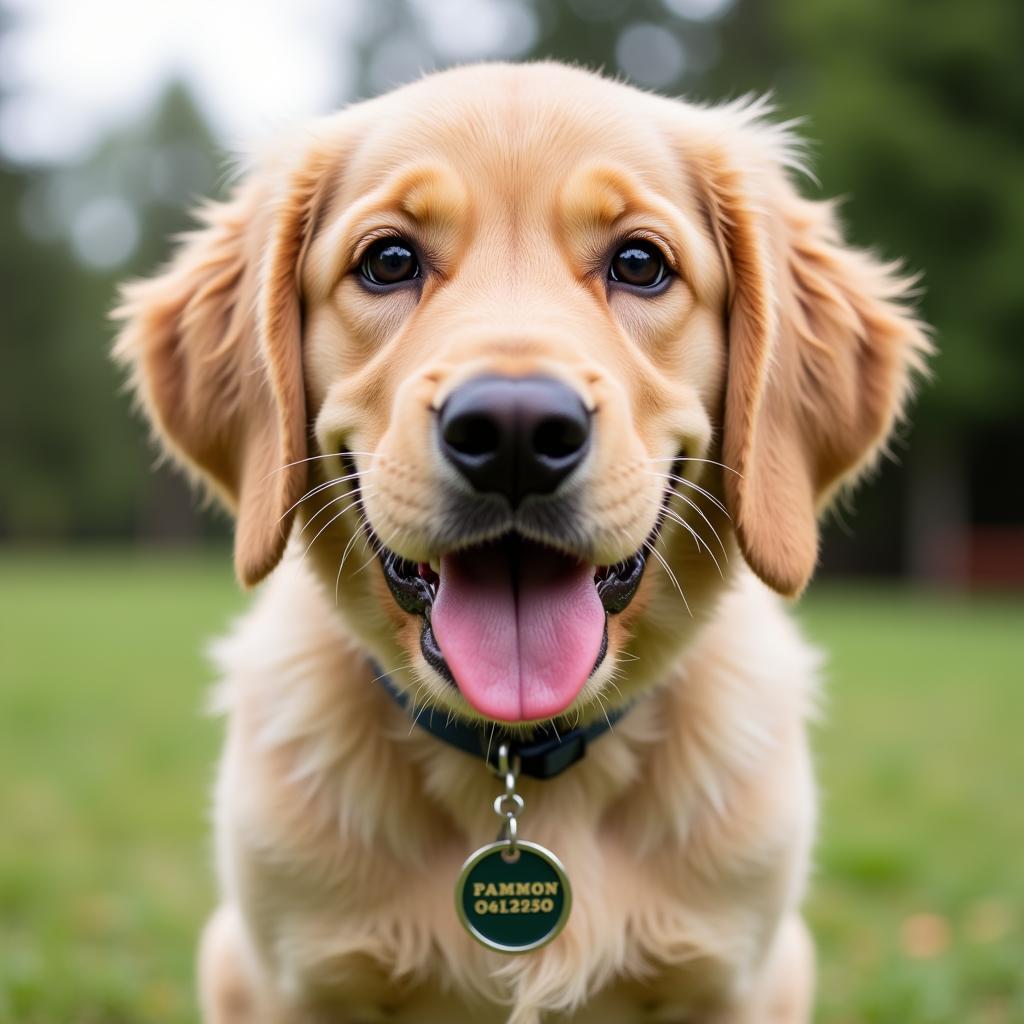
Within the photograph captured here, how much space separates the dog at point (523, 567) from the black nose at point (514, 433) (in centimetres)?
14

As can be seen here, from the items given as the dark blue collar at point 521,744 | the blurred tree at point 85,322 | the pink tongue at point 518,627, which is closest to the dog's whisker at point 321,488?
the pink tongue at point 518,627

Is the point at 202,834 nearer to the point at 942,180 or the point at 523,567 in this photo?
the point at 523,567

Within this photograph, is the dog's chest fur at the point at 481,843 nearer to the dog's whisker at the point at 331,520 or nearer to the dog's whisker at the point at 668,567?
the dog's whisker at the point at 668,567

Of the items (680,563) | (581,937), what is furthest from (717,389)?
(581,937)

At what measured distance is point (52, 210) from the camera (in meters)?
39.5

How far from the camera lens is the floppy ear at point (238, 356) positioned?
306 centimetres

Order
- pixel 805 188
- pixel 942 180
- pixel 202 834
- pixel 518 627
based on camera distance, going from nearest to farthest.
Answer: pixel 518 627, pixel 202 834, pixel 805 188, pixel 942 180

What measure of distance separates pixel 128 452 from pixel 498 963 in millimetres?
39285

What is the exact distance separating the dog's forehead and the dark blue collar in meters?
1.17

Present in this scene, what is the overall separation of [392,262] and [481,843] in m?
1.35

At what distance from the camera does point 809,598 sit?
71.6 feet

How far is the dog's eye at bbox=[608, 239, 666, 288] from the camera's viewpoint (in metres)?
2.96

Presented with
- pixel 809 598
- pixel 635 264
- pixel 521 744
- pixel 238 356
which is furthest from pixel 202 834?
pixel 809 598

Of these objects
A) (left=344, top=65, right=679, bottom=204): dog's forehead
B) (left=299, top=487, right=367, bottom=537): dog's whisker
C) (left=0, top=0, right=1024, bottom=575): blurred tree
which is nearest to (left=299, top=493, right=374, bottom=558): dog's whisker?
(left=299, top=487, right=367, bottom=537): dog's whisker
